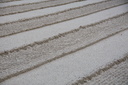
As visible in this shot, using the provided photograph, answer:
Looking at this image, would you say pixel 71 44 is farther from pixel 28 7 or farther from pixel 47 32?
pixel 28 7

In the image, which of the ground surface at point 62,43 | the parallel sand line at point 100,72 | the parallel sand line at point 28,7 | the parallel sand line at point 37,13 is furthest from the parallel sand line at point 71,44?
the parallel sand line at point 28,7

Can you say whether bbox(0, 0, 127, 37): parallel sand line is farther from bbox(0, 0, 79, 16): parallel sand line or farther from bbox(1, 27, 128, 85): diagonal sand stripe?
bbox(1, 27, 128, 85): diagonal sand stripe

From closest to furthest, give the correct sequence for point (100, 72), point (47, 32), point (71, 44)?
point (100, 72) → point (71, 44) → point (47, 32)

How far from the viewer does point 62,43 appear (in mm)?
834

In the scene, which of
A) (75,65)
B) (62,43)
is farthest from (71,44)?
(75,65)

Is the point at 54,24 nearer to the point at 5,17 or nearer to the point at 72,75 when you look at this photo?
the point at 5,17

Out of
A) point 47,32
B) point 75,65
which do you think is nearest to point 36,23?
point 47,32

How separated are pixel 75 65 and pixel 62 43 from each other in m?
0.17

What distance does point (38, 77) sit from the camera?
638 millimetres

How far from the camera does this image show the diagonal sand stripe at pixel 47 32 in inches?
32.4

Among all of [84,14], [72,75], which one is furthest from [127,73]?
[84,14]

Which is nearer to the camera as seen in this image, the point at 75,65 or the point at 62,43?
the point at 75,65

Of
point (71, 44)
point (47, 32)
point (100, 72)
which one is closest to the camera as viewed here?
point (100, 72)

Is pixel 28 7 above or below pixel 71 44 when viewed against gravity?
above
